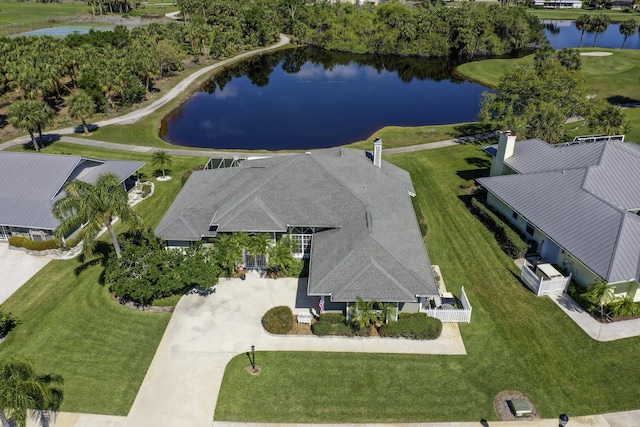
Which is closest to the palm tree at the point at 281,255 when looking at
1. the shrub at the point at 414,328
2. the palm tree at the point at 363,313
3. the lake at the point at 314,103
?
the palm tree at the point at 363,313

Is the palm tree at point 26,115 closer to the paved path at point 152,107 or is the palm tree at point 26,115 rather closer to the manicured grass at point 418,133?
the paved path at point 152,107

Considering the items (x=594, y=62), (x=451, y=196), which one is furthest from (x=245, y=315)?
(x=594, y=62)

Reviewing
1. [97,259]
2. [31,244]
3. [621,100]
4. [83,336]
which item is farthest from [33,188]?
[621,100]

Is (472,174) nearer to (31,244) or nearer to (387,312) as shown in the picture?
(387,312)

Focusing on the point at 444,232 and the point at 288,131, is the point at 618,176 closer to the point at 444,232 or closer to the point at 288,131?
the point at 444,232

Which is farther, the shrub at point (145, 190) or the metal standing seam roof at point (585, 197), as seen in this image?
the shrub at point (145, 190)
